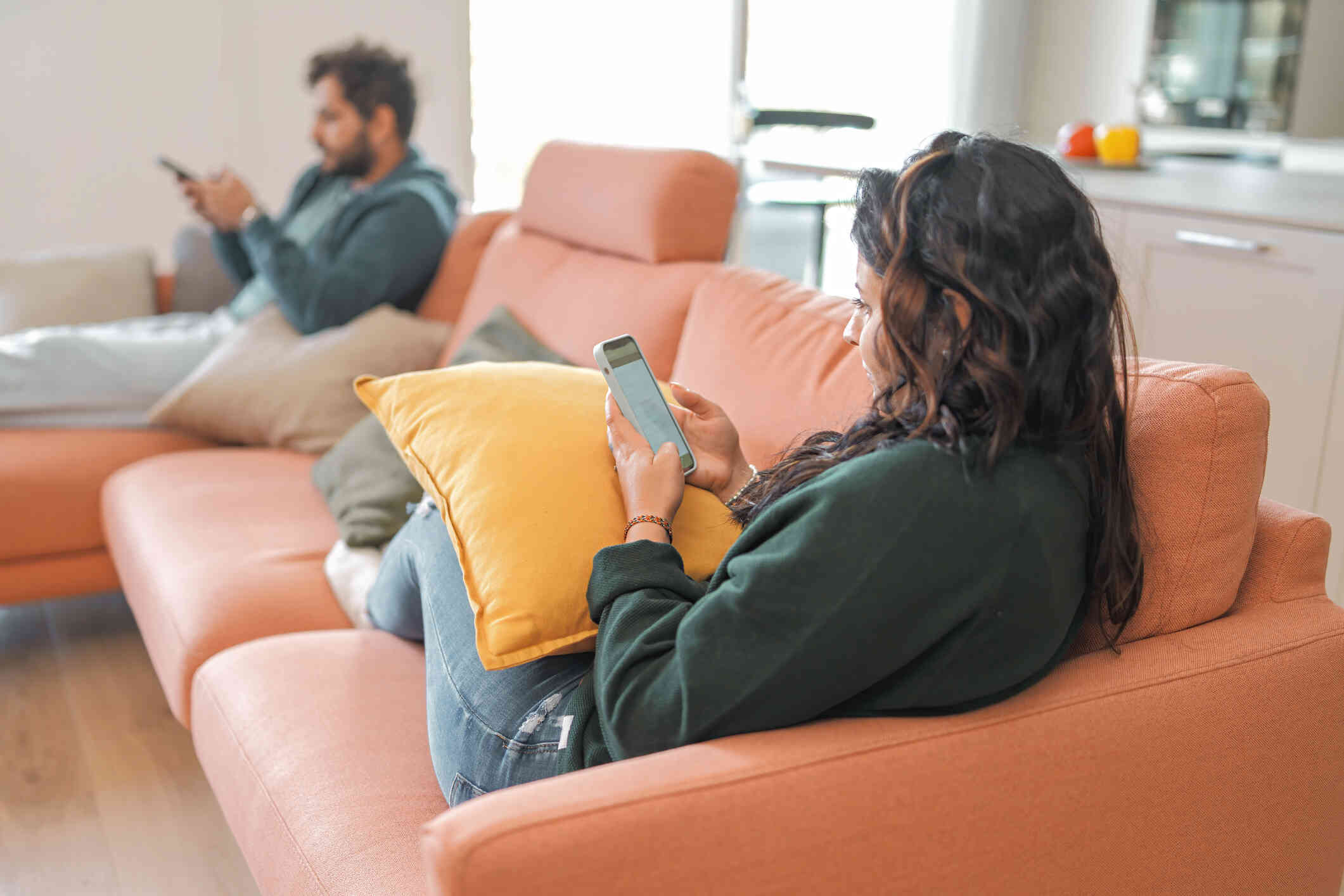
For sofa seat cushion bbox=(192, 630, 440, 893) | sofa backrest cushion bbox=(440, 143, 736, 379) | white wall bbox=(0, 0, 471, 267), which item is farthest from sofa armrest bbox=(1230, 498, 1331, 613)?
white wall bbox=(0, 0, 471, 267)

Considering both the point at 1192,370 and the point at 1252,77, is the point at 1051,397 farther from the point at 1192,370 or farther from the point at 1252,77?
the point at 1252,77

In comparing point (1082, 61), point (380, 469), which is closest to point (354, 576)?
point (380, 469)

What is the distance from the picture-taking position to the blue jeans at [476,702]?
0.97m

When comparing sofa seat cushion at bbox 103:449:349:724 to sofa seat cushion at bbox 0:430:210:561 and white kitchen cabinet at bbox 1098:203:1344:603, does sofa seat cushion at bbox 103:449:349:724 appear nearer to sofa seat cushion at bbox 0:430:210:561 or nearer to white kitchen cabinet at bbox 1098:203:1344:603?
sofa seat cushion at bbox 0:430:210:561

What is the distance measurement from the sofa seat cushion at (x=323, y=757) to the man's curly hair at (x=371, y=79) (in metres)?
1.63

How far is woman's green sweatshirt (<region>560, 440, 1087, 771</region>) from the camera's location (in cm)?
75

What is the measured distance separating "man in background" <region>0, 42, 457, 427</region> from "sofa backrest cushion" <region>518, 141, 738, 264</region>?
0.50 m

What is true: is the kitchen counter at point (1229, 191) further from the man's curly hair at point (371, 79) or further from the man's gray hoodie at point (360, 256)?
the man's curly hair at point (371, 79)

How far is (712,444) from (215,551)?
89cm

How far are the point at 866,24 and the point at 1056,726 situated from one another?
486 cm

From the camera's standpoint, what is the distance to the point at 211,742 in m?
1.26

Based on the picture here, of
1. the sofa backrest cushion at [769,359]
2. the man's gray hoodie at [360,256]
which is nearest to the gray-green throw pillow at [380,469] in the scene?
the sofa backrest cushion at [769,359]

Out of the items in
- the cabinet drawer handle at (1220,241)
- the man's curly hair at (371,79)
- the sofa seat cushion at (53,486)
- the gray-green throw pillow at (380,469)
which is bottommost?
the sofa seat cushion at (53,486)

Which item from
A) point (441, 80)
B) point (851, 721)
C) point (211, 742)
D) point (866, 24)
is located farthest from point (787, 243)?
point (851, 721)
